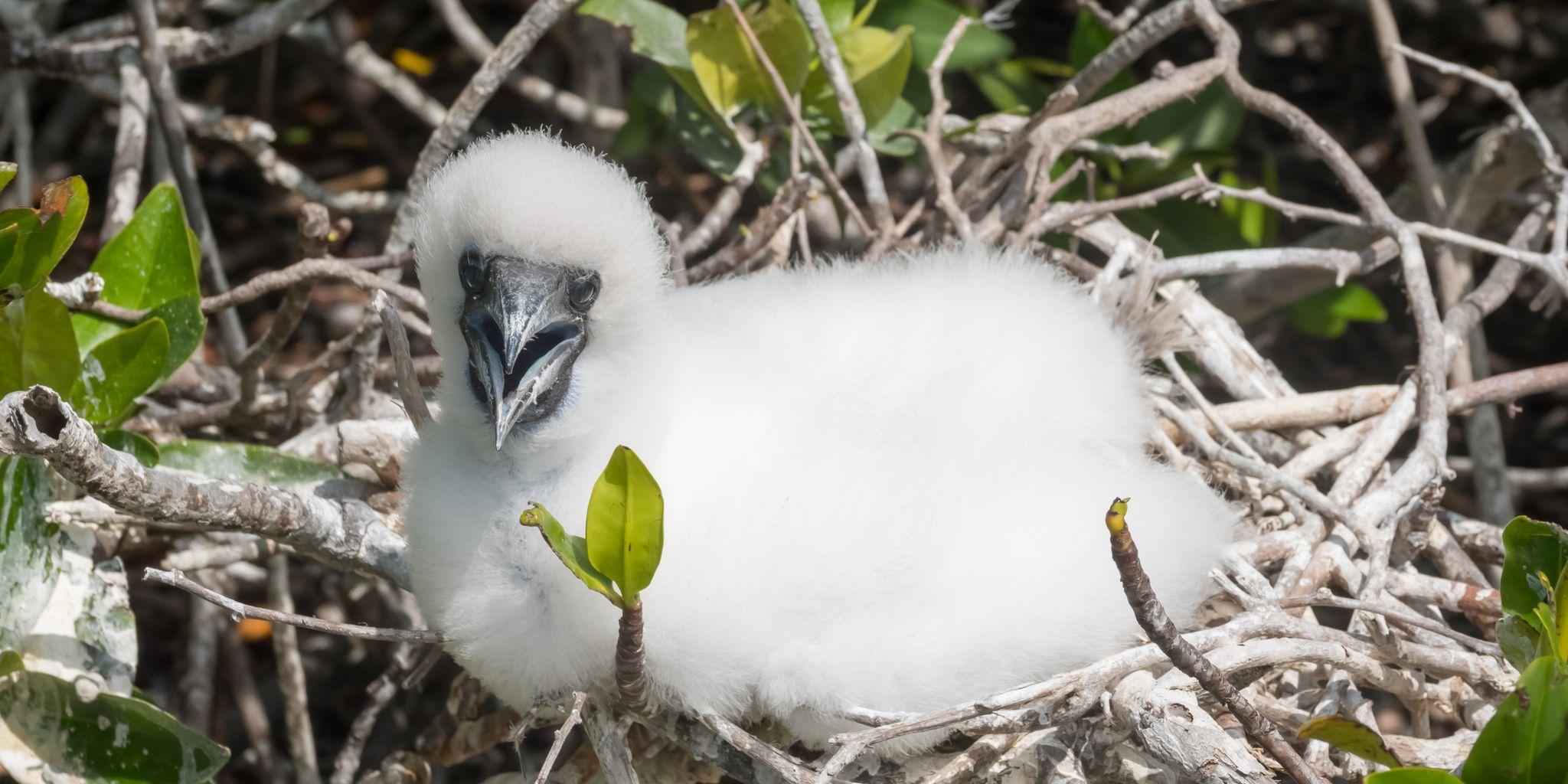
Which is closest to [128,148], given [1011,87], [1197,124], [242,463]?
[242,463]

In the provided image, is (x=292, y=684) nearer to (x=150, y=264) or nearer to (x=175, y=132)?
(x=150, y=264)

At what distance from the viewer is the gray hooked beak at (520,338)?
5.07 feet

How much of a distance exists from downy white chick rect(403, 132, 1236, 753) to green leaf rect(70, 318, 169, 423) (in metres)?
0.37

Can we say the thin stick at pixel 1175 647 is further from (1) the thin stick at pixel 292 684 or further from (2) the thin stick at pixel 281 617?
(1) the thin stick at pixel 292 684

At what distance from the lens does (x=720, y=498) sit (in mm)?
1664

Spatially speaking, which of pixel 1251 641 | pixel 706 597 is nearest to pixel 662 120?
pixel 706 597

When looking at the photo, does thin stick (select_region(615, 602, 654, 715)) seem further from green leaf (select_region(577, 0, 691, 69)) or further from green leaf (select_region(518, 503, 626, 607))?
green leaf (select_region(577, 0, 691, 69))

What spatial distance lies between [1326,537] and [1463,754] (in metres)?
0.33

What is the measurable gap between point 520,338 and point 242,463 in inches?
25.7

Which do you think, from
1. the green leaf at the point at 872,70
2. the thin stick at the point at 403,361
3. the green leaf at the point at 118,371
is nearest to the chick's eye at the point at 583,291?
the thin stick at the point at 403,361

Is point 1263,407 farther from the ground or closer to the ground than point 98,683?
farther from the ground

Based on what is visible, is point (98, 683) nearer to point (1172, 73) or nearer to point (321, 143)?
point (1172, 73)

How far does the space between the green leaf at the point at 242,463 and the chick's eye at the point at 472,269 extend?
0.52 metres

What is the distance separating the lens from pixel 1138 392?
81.4 inches
